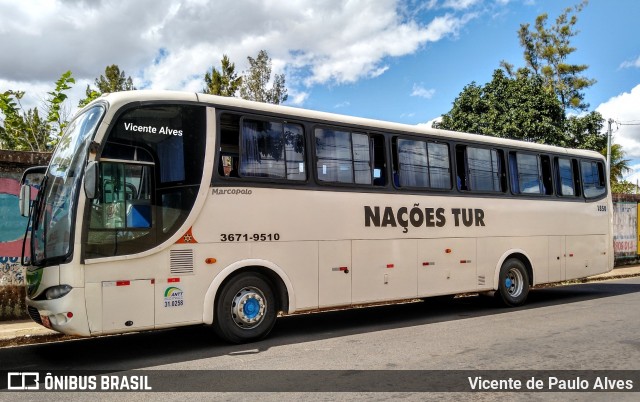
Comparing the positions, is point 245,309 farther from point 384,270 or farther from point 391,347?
point 384,270

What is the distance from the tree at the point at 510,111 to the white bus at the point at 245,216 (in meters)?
17.4

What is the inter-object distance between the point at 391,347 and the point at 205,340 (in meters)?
2.75

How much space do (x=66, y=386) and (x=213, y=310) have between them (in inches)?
81.9

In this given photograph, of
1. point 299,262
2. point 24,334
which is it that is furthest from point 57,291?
point 299,262

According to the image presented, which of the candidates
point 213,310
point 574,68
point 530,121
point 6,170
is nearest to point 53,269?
point 213,310

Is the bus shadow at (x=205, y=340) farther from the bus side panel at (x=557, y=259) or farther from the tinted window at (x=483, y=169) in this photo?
the tinted window at (x=483, y=169)

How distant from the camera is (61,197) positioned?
6863 millimetres

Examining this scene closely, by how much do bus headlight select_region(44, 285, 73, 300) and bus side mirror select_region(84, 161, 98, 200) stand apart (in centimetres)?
108

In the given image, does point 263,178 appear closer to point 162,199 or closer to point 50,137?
point 162,199

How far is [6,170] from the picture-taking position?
10266 mm

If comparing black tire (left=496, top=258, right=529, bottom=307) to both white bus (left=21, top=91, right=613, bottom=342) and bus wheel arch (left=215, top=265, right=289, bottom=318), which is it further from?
bus wheel arch (left=215, top=265, right=289, bottom=318)

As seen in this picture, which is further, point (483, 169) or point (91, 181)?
point (483, 169)

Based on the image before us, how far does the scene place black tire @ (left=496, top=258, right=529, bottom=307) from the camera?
11384mm

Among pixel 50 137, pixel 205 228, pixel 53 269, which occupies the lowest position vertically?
pixel 53 269
